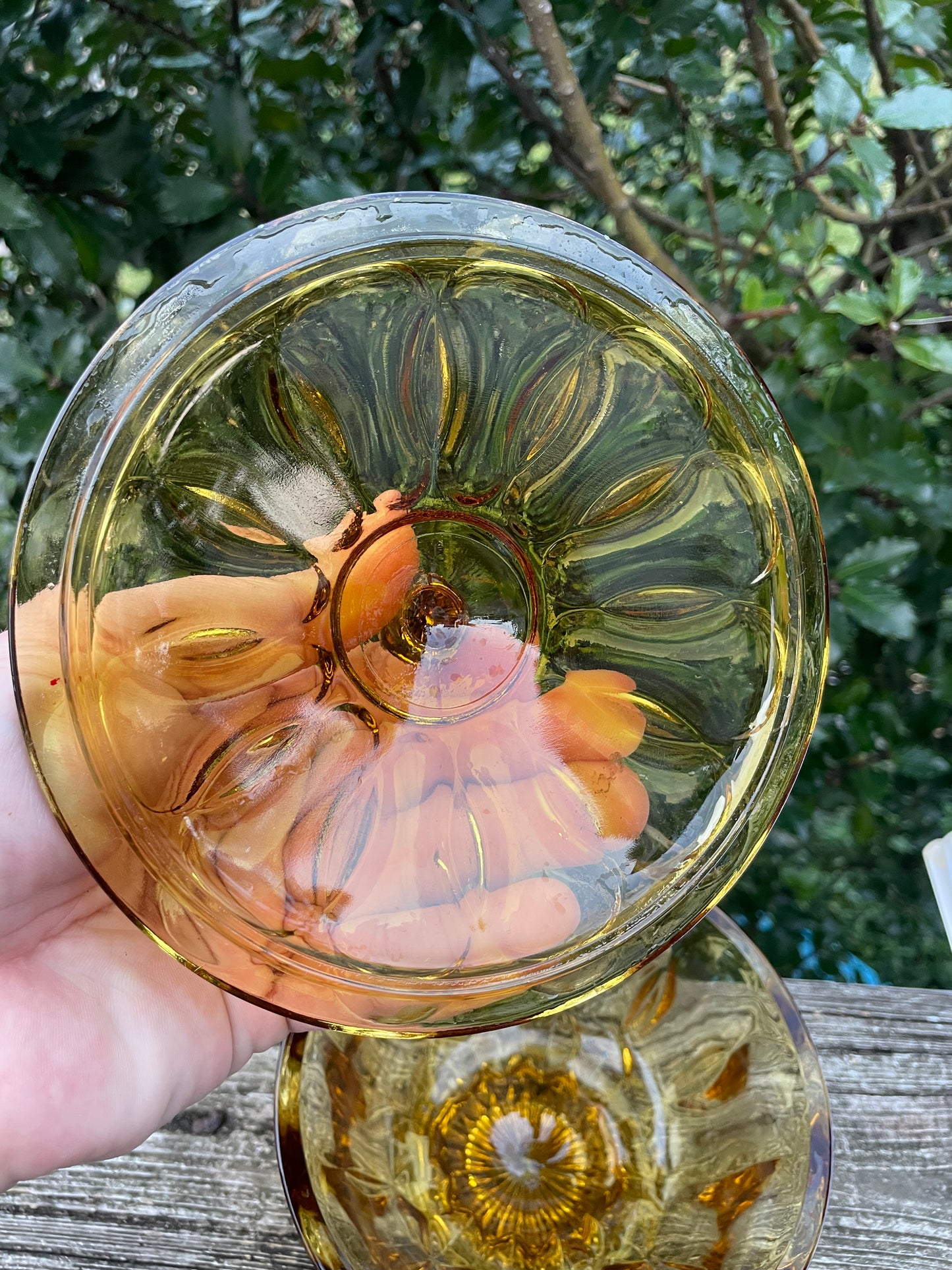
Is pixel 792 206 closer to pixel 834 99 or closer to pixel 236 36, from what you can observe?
pixel 834 99

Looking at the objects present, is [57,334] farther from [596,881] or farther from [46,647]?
[596,881]

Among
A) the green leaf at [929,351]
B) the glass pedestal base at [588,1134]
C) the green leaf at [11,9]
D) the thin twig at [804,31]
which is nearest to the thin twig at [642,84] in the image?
the thin twig at [804,31]

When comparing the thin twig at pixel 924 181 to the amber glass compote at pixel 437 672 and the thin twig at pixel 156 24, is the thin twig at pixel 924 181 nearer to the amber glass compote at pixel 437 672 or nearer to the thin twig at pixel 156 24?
the amber glass compote at pixel 437 672

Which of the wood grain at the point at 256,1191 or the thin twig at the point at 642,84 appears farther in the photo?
the thin twig at the point at 642,84

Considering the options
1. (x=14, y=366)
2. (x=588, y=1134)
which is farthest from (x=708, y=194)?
(x=588, y=1134)

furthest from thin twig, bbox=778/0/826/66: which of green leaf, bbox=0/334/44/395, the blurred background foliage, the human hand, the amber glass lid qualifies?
green leaf, bbox=0/334/44/395

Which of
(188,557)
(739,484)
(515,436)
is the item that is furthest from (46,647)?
(739,484)

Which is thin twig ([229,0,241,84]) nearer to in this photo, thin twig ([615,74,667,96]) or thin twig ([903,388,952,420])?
thin twig ([615,74,667,96])

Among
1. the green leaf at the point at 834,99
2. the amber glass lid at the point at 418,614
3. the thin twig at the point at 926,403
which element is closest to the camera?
the amber glass lid at the point at 418,614
